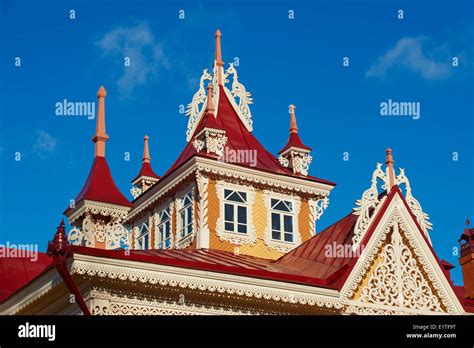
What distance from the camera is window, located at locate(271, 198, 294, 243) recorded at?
30.7 meters

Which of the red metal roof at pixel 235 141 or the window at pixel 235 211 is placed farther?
the red metal roof at pixel 235 141

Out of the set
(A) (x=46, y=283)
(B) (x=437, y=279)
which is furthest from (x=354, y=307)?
(A) (x=46, y=283)

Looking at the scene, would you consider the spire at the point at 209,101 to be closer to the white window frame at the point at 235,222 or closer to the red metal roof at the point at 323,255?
the white window frame at the point at 235,222

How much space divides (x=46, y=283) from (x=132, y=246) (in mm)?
12250

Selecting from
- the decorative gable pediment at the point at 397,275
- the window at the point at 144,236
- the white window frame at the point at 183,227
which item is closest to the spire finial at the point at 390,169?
the decorative gable pediment at the point at 397,275

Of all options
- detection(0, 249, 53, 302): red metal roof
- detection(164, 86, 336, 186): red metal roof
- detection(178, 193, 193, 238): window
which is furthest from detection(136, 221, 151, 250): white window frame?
detection(0, 249, 53, 302): red metal roof

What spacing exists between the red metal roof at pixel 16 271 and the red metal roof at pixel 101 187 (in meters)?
4.11

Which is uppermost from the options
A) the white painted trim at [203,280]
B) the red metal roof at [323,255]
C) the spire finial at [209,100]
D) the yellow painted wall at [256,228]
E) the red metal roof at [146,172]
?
the spire finial at [209,100]

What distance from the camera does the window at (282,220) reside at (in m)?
30.7

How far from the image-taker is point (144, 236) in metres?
33.2

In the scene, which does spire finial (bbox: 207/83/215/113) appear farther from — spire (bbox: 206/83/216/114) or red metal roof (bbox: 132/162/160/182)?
red metal roof (bbox: 132/162/160/182)

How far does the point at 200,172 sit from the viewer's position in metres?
29.6

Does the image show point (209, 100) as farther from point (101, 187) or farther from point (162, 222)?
point (101, 187)
